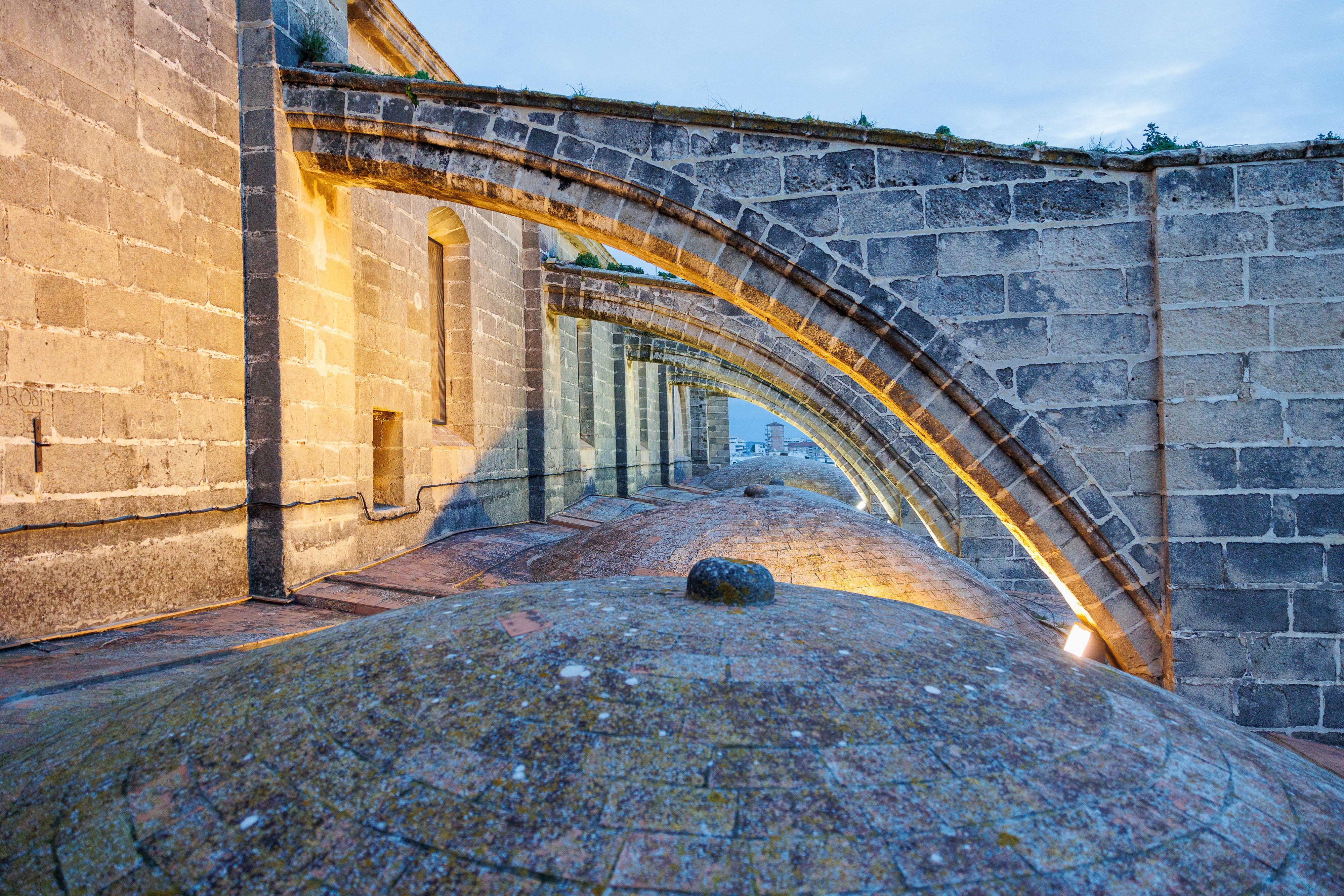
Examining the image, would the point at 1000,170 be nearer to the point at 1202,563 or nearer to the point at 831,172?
the point at 831,172

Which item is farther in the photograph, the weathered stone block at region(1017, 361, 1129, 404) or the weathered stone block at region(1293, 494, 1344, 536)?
the weathered stone block at region(1017, 361, 1129, 404)

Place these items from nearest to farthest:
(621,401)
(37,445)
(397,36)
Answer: (37,445) < (397,36) < (621,401)

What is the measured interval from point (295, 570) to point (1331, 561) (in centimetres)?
681

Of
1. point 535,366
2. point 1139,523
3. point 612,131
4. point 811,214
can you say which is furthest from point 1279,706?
point 535,366

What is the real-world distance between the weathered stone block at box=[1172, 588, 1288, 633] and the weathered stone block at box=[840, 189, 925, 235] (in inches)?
107

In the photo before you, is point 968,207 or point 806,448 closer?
point 968,207

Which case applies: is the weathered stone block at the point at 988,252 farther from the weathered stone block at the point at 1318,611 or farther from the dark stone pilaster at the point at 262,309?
the dark stone pilaster at the point at 262,309

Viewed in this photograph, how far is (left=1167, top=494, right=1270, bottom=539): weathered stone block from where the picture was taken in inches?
176

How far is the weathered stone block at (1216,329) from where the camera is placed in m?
4.48

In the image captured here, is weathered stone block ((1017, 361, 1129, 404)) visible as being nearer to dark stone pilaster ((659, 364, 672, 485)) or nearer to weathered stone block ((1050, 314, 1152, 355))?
weathered stone block ((1050, 314, 1152, 355))

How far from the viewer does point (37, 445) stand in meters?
4.09

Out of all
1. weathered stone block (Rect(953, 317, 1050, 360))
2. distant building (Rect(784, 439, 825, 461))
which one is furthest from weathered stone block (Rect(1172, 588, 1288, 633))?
distant building (Rect(784, 439, 825, 461))

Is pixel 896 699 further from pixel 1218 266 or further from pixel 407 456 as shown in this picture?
pixel 407 456

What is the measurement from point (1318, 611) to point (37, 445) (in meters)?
7.18
